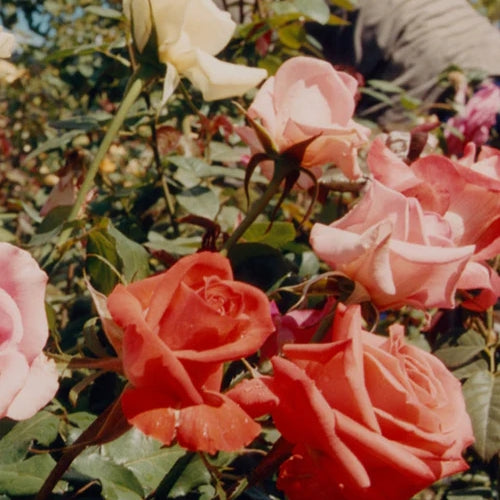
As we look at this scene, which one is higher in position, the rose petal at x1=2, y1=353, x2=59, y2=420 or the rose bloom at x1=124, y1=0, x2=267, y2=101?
the rose bloom at x1=124, y1=0, x2=267, y2=101

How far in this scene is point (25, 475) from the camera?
0.52m

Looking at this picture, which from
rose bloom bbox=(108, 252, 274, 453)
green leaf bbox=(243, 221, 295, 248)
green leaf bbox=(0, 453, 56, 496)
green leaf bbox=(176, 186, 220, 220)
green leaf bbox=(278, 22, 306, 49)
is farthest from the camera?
green leaf bbox=(278, 22, 306, 49)

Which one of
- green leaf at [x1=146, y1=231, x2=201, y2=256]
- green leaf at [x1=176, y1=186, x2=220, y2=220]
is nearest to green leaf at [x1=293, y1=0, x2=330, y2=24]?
green leaf at [x1=176, y1=186, x2=220, y2=220]

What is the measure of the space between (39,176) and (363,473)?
1.67 metres

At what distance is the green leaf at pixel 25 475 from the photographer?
0.51 meters

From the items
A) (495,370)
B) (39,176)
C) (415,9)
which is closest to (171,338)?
(495,370)

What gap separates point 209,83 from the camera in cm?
58

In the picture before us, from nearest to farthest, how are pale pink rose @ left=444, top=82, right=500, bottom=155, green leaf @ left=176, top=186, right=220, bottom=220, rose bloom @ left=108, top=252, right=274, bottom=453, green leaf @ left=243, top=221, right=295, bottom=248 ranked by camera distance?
1. rose bloom @ left=108, top=252, right=274, bottom=453
2. green leaf @ left=243, top=221, right=295, bottom=248
3. green leaf @ left=176, top=186, right=220, bottom=220
4. pale pink rose @ left=444, top=82, right=500, bottom=155

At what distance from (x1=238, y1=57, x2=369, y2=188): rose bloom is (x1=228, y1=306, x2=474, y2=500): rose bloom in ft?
0.50

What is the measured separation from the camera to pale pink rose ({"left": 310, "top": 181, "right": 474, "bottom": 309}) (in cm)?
49

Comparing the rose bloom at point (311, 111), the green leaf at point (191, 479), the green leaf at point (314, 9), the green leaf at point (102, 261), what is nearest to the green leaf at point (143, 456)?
the green leaf at point (191, 479)

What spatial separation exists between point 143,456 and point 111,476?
66 millimetres

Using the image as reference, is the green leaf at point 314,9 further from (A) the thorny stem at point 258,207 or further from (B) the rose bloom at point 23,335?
(B) the rose bloom at point 23,335

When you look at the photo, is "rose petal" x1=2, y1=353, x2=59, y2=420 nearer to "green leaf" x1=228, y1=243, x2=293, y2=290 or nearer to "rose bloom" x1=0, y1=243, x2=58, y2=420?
"rose bloom" x1=0, y1=243, x2=58, y2=420
